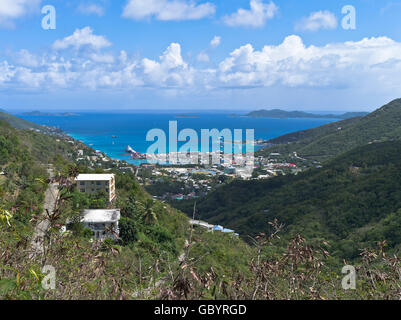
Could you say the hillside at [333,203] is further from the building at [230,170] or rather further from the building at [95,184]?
the building at [230,170]

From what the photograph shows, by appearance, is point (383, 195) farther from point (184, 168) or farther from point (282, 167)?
point (184, 168)

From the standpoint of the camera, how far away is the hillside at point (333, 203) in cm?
1699

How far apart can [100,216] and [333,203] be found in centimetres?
1608

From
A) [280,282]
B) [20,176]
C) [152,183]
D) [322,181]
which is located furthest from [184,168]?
[280,282]

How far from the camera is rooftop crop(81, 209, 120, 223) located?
35.5ft

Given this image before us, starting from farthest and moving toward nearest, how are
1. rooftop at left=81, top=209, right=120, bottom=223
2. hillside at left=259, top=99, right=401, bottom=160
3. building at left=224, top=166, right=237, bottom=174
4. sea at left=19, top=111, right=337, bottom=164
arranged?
sea at left=19, top=111, right=337, bottom=164 → hillside at left=259, top=99, right=401, bottom=160 → building at left=224, top=166, right=237, bottom=174 → rooftop at left=81, top=209, right=120, bottom=223

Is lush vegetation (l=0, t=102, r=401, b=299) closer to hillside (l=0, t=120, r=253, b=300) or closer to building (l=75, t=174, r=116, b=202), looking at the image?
hillside (l=0, t=120, r=253, b=300)

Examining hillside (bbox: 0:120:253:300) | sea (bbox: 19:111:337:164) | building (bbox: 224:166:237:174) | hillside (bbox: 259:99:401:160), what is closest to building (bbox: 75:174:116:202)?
hillside (bbox: 0:120:253:300)

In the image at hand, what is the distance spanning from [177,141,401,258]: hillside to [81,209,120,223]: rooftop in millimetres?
6283

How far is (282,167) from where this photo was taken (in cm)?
5203

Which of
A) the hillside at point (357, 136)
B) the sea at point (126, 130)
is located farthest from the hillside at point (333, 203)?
the sea at point (126, 130)

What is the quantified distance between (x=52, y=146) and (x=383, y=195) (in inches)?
1135

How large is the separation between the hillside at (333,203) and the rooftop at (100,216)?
628 cm

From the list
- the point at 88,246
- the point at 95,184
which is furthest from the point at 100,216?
the point at 88,246
